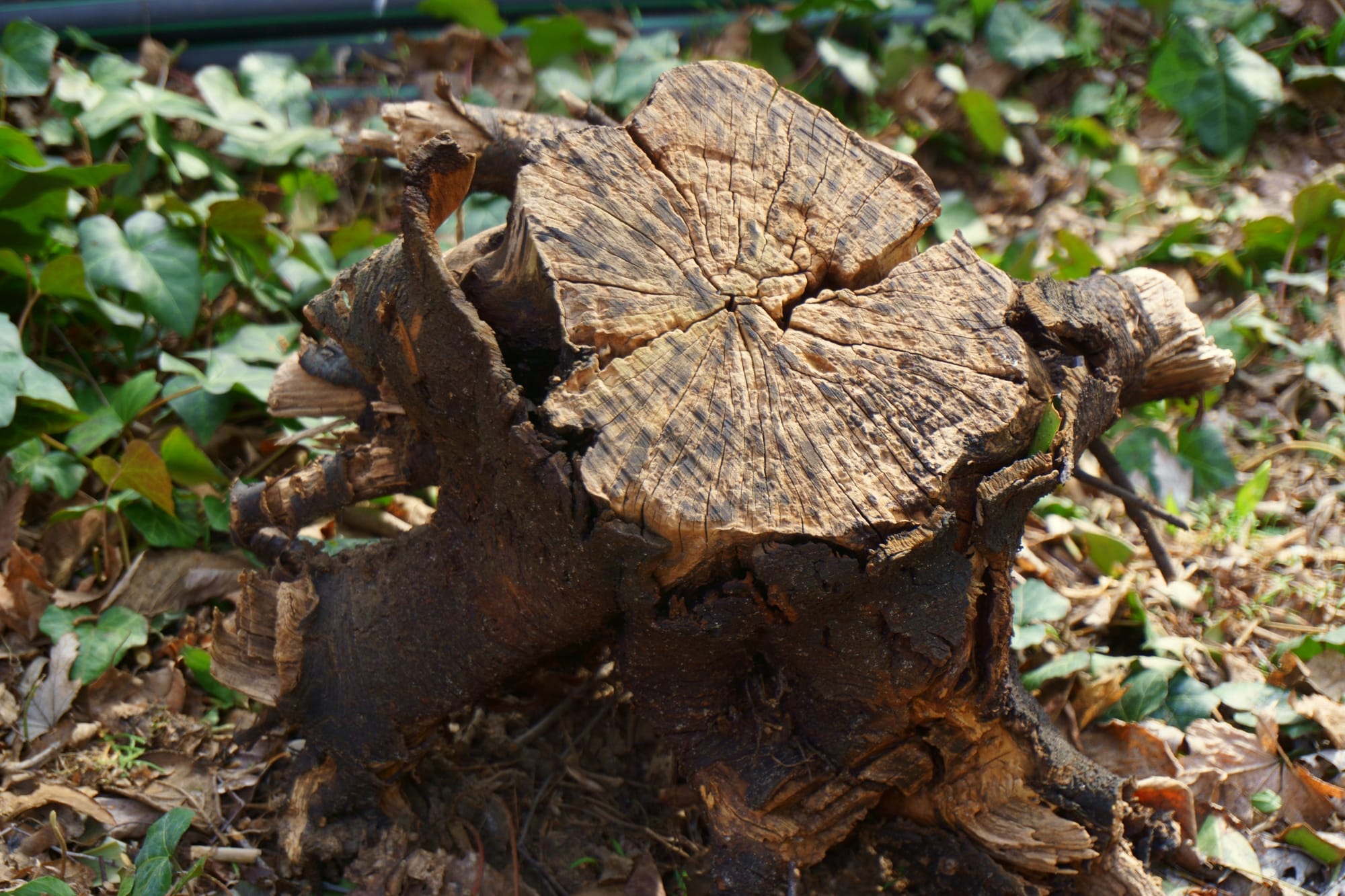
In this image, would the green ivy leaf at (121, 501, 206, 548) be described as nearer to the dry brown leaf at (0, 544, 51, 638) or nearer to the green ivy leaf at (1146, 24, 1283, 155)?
the dry brown leaf at (0, 544, 51, 638)

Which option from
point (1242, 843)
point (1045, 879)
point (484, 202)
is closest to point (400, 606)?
point (1045, 879)

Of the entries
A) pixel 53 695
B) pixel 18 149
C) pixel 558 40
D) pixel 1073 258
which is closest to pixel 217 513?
pixel 53 695

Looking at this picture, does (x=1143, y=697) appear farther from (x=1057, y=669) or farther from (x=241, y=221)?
(x=241, y=221)

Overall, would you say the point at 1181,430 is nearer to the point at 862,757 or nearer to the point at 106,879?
the point at 862,757

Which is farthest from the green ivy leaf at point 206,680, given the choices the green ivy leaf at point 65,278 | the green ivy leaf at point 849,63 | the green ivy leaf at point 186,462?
the green ivy leaf at point 849,63

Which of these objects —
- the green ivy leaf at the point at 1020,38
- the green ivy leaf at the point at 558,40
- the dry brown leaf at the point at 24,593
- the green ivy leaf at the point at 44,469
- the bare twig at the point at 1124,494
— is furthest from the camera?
the green ivy leaf at the point at 1020,38

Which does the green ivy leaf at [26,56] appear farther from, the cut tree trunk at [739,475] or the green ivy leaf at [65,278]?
the cut tree trunk at [739,475]

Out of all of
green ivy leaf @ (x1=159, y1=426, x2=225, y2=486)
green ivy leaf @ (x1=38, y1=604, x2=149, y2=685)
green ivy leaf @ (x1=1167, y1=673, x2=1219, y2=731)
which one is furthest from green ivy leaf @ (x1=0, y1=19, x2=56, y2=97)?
green ivy leaf @ (x1=1167, y1=673, x2=1219, y2=731)
